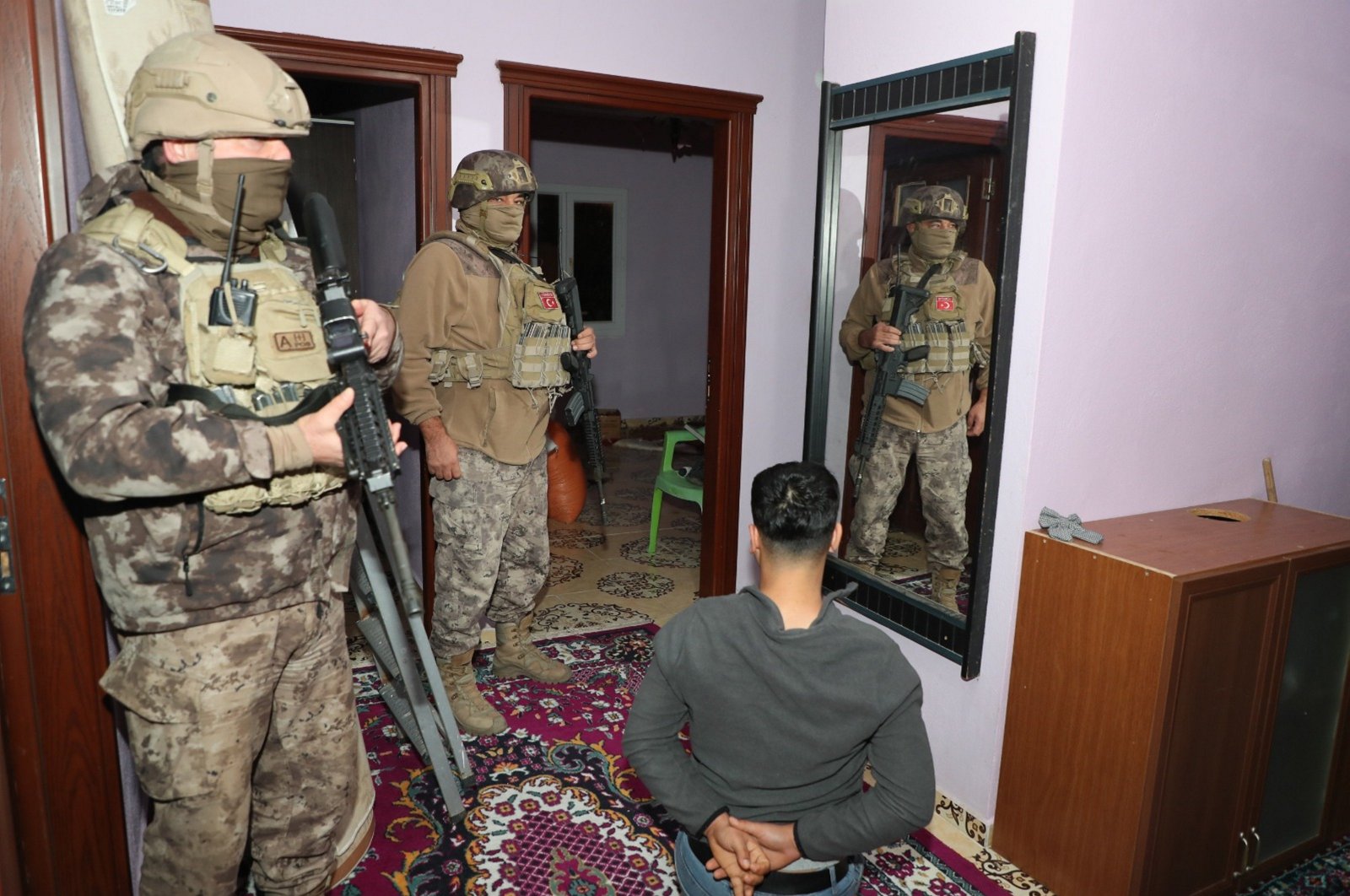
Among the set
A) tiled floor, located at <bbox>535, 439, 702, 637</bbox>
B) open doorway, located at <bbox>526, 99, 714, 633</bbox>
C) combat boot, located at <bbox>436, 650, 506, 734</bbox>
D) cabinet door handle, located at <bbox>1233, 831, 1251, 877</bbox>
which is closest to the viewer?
cabinet door handle, located at <bbox>1233, 831, 1251, 877</bbox>

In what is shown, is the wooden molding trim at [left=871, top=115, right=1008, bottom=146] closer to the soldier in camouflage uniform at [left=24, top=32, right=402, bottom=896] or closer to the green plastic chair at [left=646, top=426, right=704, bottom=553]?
the soldier in camouflage uniform at [left=24, top=32, right=402, bottom=896]

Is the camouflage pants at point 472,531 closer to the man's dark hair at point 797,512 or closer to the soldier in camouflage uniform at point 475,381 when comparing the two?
the soldier in camouflage uniform at point 475,381

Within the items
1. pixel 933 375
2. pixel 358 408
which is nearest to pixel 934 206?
pixel 933 375

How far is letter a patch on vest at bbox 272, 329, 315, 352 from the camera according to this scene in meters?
1.59

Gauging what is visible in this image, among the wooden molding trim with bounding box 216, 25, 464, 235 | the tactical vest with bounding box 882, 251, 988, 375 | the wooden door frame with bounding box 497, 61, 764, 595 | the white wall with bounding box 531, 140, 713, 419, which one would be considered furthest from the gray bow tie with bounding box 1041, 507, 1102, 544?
the white wall with bounding box 531, 140, 713, 419

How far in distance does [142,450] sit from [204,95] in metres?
0.60

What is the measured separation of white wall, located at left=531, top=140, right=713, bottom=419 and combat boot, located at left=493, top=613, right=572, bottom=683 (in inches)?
194

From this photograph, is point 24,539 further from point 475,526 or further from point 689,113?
point 689,113

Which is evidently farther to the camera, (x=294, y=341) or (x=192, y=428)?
(x=294, y=341)

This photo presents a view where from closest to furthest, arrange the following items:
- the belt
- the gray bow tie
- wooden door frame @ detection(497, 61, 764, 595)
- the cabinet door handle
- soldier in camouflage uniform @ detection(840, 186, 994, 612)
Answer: the belt
the gray bow tie
the cabinet door handle
soldier in camouflage uniform @ detection(840, 186, 994, 612)
wooden door frame @ detection(497, 61, 764, 595)

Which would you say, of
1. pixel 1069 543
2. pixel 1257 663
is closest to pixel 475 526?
pixel 1069 543

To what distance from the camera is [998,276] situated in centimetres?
234

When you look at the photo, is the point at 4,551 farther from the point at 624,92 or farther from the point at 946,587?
the point at 624,92

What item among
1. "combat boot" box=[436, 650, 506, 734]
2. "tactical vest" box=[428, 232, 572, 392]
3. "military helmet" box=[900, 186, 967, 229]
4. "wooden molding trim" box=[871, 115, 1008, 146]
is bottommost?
"combat boot" box=[436, 650, 506, 734]
